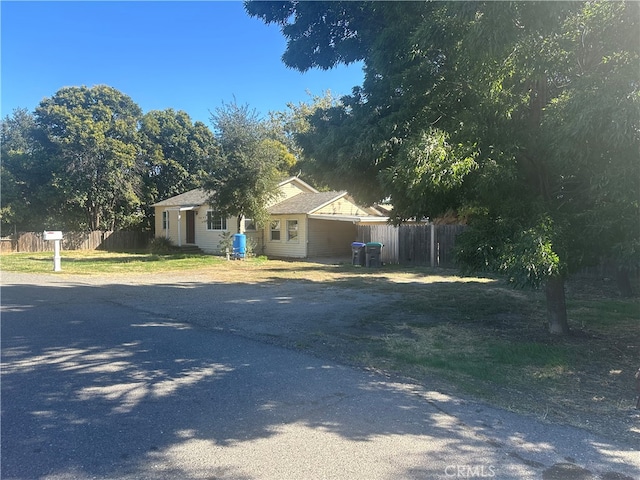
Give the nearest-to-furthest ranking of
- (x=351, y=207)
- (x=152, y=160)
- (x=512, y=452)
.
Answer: (x=512, y=452) < (x=351, y=207) < (x=152, y=160)

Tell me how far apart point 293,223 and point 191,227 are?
8962 millimetres

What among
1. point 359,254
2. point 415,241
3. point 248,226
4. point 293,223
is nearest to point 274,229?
point 248,226

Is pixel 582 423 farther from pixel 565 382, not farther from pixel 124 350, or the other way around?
pixel 124 350

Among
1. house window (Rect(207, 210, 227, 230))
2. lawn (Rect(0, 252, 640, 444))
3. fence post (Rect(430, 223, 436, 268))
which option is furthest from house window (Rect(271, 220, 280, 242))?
lawn (Rect(0, 252, 640, 444))

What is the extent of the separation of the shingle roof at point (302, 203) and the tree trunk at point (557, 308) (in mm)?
16595

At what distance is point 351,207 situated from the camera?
2755cm

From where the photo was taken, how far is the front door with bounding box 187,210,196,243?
29906 millimetres

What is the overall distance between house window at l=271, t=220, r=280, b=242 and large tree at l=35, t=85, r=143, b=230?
1162 centimetres

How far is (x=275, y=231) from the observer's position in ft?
84.6

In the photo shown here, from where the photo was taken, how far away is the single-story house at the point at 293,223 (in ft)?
79.2

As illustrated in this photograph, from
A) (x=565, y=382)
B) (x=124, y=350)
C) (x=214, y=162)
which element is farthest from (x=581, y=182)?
(x=214, y=162)

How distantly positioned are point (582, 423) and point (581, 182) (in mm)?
3639

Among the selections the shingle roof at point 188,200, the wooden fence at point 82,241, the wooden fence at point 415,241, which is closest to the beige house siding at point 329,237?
the wooden fence at point 415,241

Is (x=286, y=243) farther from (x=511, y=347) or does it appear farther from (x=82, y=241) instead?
(x=511, y=347)
